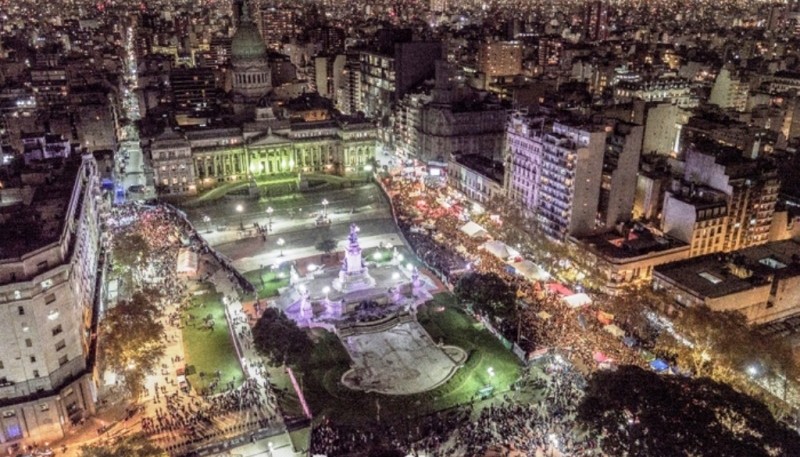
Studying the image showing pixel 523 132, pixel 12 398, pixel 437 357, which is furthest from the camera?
pixel 523 132

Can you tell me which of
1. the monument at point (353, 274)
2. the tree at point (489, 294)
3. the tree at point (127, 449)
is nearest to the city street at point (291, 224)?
the monument at point (353, 274)

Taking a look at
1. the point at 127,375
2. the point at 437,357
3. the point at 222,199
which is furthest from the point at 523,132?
the point at 127,375

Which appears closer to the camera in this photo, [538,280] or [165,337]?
[165,337]

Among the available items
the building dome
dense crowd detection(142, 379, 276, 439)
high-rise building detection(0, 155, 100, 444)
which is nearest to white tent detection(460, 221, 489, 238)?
dense crowd detection(142, 379, 276, 439)

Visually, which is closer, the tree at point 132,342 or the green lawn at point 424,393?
the green lawn at point 424,393

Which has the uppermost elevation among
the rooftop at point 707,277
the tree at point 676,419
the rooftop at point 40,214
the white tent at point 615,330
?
the rooftop at point 40,214

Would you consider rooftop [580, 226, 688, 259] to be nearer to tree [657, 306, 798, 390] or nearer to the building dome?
tree [657, 306, 798, 390]

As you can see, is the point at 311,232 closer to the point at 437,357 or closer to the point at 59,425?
the point at 437,357

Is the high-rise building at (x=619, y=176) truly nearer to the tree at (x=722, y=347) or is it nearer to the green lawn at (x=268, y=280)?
the tree at (x=722, y=347)
